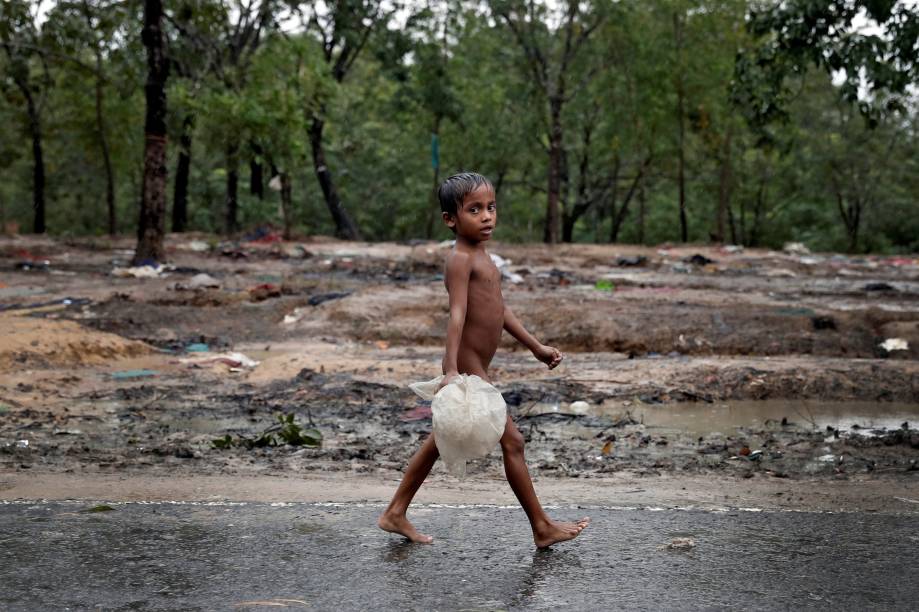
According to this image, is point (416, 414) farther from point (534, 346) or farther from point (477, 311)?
point (477, 311)

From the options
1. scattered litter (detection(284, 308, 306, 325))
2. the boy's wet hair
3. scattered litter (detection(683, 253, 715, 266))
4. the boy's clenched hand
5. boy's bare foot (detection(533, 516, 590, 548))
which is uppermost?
the boy's wet hair

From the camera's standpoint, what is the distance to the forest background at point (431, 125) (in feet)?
80.1

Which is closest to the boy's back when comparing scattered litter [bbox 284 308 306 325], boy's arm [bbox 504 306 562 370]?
boy's arm [bbox 504 306 562 370]

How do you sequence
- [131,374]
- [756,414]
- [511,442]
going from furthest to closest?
[131,374]
[756,414]
[511,442]

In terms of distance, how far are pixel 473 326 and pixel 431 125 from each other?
1420 inches

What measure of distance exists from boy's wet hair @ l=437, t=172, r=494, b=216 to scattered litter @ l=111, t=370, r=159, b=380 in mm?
7144

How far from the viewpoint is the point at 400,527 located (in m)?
4.39

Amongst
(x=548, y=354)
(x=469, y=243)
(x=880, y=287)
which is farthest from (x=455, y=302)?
(x=880, y=287)

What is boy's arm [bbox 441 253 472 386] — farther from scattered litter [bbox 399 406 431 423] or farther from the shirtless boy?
scattered litter [bbox 399 406 431 423]

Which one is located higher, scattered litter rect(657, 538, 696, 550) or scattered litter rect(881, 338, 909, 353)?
scattered litter rect(657, 538, 696, 550)

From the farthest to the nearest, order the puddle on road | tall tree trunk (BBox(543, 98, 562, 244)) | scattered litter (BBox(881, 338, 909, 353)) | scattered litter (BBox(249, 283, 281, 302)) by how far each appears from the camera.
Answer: tall tree trunk (BBox(543, 98, 562, 244))
scattered litter (BBox(249, 283, 281, 302))
scattered litter (BBox(881, 338, 909, 353))
the puddle on road

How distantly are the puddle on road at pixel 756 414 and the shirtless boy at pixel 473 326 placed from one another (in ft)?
13.6

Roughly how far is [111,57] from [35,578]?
61.6 ft

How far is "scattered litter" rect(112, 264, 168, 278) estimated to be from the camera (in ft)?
63.5
